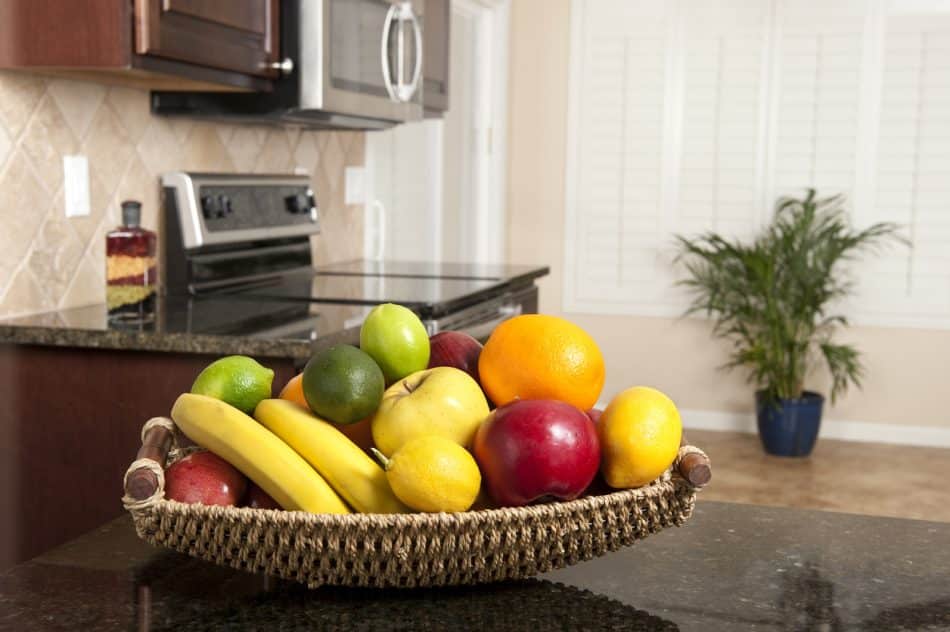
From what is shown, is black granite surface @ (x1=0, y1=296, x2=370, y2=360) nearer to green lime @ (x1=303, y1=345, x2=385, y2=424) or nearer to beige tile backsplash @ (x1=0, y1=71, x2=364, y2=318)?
beige tile backsplash @ (x1=0, y1=71, x2=364, y2=318)

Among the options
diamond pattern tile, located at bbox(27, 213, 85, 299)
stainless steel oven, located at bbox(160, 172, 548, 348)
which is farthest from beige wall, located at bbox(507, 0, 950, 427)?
diamond pattern tile, located at bbox(27, 213, 85, 299)

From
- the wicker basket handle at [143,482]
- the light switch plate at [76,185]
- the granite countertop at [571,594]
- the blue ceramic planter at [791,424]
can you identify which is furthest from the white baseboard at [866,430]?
the wicker basket handle at [143,482]

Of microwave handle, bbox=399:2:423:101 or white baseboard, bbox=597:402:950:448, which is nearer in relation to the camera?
microwave handle, bbox=399:2:423:101

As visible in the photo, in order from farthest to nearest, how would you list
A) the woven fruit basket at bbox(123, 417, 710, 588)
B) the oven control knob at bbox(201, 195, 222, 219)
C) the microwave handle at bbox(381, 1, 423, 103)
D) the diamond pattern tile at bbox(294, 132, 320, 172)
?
1. the diamond pattern tile at bbox(294, 132, 320, 172)
2. the microwave handle at bbox(381, 1, 423, 103)
3. the oven control knob at bbox(201, 195, 222, 219)
4. the woven fruit basket at bbox(123, 417, 710, 588)

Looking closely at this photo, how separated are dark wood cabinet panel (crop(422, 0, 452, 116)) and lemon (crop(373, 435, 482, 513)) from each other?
111 inches

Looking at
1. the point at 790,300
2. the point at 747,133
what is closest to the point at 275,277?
the point at 790,300

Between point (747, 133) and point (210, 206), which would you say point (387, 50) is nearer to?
point (210, 206)

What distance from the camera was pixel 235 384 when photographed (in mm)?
994

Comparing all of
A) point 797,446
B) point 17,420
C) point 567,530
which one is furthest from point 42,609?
point 797,446

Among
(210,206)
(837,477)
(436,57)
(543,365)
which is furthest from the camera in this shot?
(837,477)

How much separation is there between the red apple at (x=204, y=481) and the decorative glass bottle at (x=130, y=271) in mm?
1395

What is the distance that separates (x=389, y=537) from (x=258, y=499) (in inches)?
5.4

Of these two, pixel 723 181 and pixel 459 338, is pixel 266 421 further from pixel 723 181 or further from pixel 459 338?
pixel 723 181

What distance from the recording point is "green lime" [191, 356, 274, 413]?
3.25 feet
